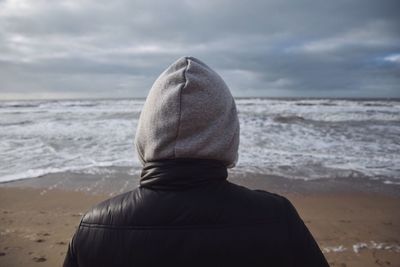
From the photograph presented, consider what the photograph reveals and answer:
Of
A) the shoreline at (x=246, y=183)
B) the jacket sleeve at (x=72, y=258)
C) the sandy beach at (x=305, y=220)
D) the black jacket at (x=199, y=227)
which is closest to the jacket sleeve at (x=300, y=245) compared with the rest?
the black jacket at (x=199, y=227)

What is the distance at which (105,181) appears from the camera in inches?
258

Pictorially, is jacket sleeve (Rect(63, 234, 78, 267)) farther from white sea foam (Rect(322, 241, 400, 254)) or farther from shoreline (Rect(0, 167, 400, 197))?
shoreline (Rect(0, 167, 400, 197))

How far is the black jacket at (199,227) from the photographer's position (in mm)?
944

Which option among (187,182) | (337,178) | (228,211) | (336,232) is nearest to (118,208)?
(187,182)

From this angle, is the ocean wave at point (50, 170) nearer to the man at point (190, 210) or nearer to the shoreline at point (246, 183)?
the shoreline at point (246, 183)

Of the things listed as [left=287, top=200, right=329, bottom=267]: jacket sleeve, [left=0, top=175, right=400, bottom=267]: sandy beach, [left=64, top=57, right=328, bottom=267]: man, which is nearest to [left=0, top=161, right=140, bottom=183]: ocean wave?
[left=0, top=175, right=400, bottom=267]: sandy beach

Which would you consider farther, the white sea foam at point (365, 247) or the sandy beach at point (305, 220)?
the white sea foam at point (365, 247)

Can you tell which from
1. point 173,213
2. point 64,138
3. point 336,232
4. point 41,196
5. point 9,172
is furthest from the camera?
point 64,138

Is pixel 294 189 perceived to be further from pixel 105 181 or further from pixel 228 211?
pixel 228 211

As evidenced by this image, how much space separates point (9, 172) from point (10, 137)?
5.72m

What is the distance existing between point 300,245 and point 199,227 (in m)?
0.31

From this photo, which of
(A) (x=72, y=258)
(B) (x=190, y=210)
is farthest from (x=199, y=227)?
(A) (x=72, y=258)

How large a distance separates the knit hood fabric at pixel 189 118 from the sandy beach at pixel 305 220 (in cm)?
303

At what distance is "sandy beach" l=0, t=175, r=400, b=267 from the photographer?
360 centimetres
